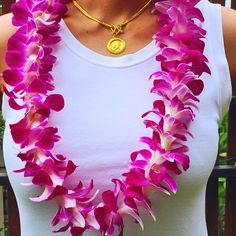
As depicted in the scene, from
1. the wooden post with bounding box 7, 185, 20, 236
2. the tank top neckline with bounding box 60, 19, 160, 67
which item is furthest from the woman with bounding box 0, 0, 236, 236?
the wooden post with bounding box 7, 185, 20, 236

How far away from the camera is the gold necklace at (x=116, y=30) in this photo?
1092mm

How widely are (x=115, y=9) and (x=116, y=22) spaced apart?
26 millimetres

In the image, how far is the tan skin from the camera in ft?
3.60

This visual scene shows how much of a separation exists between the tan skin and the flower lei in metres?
0.03

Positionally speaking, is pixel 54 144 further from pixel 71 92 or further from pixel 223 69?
pixel 223 69

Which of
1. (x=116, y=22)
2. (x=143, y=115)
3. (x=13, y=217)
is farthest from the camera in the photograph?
(x=13, y=217)

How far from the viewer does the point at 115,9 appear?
1125 mm

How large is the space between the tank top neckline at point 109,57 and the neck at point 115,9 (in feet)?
0.26

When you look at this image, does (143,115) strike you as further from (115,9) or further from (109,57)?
(115,9)

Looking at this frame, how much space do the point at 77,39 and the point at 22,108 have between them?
165 millimetres

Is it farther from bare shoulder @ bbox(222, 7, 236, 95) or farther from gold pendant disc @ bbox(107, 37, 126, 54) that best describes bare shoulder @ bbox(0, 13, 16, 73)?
bare shoulder @ bbox(222, 7, 236, 95)

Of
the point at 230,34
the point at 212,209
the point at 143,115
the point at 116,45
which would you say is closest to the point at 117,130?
the point at 143,115

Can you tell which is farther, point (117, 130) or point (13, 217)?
point (13, 217)

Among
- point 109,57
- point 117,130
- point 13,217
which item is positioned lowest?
point 13,217
